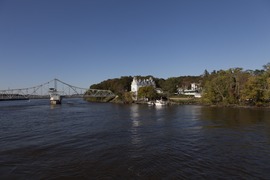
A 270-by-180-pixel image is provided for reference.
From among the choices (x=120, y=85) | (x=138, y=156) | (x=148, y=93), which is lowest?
(x=138, y=156)

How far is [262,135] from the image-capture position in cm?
2411

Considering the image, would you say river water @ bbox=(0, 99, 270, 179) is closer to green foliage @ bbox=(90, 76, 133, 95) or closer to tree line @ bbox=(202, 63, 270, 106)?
tree line @ bbox=(202, 63, 270, 106)

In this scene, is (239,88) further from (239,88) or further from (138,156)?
(138,156)

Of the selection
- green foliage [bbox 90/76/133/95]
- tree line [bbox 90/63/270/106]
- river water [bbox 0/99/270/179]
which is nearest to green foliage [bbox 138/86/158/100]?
green foliage [bbox 90/76/133/95]


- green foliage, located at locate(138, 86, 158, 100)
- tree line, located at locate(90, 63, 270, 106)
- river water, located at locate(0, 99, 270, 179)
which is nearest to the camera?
river water, located at locate(0, 99, 270, 179)

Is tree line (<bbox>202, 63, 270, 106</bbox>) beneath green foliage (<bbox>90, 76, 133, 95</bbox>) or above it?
beneath

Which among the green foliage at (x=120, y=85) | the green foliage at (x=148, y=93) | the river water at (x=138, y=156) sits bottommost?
the river water at (x=138, y=156)

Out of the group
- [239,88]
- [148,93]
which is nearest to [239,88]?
[239,88]

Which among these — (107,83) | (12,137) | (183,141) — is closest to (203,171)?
(183,141)

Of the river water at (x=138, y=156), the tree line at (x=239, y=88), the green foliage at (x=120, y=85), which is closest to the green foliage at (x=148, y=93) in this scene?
the green foliage at (x=120, y=85)

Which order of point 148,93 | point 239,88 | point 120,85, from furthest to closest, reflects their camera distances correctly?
1. point 120,85
2. point 148,93
3. point 239,88

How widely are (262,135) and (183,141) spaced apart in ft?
28.2

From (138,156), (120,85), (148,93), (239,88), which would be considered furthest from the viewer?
(120,85)

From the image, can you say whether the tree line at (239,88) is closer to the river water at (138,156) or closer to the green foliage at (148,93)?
the green foliage at (148,93)
